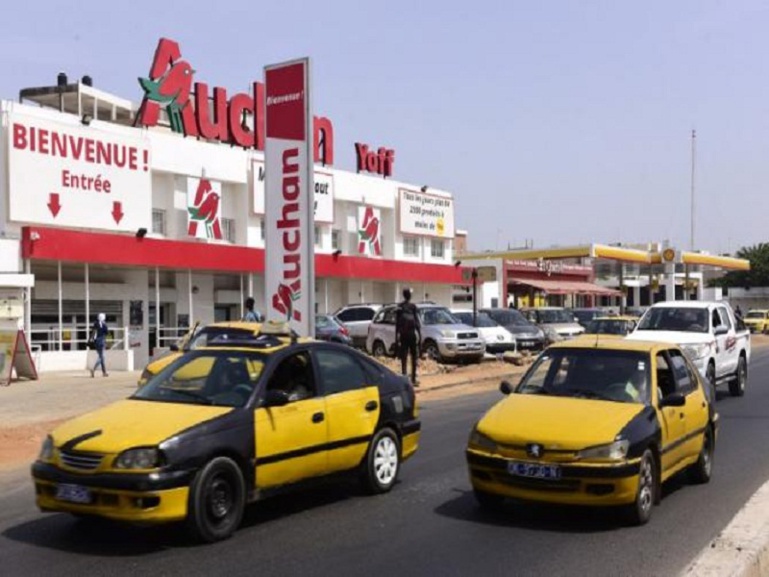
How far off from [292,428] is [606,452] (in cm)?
255

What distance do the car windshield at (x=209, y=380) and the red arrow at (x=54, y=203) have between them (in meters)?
19.4

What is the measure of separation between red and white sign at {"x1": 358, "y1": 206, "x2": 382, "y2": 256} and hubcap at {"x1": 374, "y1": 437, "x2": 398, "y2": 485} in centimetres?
3287

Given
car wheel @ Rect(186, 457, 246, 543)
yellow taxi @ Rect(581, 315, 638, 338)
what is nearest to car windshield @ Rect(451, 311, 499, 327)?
yellow taxi @ Rect(581, 315, 638, 338)

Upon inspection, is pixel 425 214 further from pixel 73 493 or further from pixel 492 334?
pixel 73 493

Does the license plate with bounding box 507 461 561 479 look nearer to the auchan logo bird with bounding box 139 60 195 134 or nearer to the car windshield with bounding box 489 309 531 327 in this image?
the car windshield with bounding box 489 309 531 327

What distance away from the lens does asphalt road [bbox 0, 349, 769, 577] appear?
20.0ft

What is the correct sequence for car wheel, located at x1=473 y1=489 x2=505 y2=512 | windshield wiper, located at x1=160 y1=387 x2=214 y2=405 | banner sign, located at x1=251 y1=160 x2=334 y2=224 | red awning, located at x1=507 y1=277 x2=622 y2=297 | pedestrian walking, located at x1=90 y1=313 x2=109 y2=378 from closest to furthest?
windshield wiper, located at x1=160 y1=387 x2=214 y2=405, car wheel, located at x1=473 y1=489 x2=505 y2=512, pedestrian walking, located at x1=90 y1=313 x2=109 y2=378, banner sign, located at x1=251 y1=160 x2=334 y2=224, red awning, located at x1=507 y1=277 x2=622 y2=297

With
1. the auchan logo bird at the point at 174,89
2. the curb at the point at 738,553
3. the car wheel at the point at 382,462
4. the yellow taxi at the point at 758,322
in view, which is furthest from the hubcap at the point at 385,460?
the yellow taxi at the point at 758,322

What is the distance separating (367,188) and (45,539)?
35.9 metres

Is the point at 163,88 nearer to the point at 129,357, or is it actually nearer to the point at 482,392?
the point at 129,357

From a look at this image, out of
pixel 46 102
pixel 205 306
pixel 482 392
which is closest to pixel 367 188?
pixel 205 306

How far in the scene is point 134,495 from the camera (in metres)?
6.20

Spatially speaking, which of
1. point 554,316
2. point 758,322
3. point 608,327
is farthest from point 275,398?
point 758,322

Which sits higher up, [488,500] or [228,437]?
[228,437]
